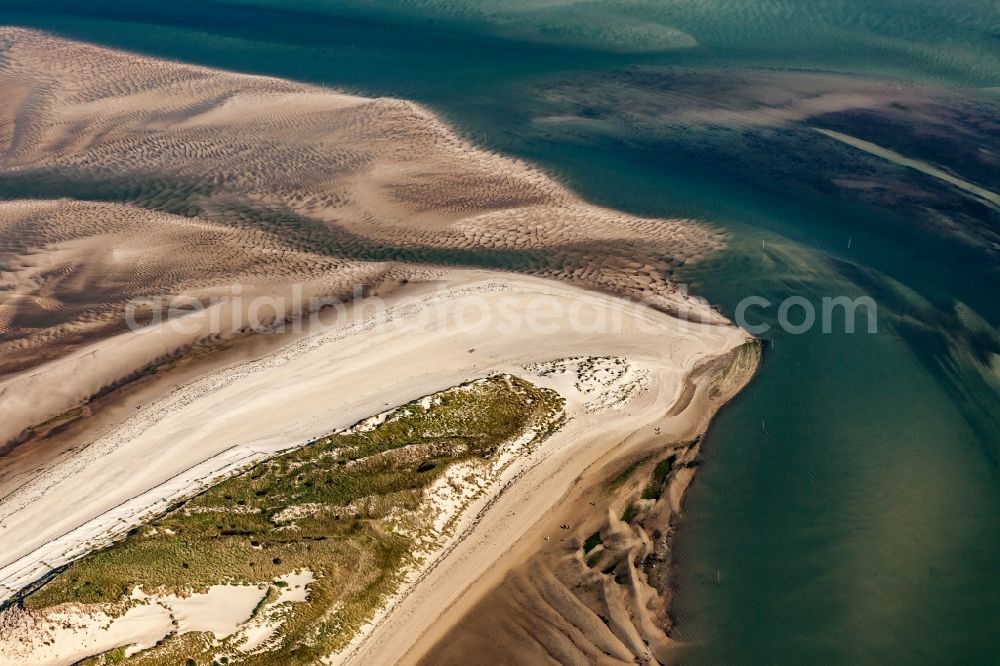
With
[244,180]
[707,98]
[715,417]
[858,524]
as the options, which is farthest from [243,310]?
[707,98]

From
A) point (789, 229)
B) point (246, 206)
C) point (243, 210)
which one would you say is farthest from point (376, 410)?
point (789, 229)

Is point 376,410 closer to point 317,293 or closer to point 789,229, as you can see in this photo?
point 317,293

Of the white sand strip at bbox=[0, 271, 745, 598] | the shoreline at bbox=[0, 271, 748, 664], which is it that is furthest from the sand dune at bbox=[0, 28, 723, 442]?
the white sand strip at bbox=[0, 271, 745, 598]

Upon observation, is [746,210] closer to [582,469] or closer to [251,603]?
[582,469]

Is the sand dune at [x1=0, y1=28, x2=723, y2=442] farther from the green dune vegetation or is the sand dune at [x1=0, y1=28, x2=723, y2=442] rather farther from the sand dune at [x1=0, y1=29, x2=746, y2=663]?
the green dune vegetation

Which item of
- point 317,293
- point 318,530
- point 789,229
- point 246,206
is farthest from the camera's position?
point 246,206

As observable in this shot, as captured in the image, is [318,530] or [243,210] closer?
[318,530]
